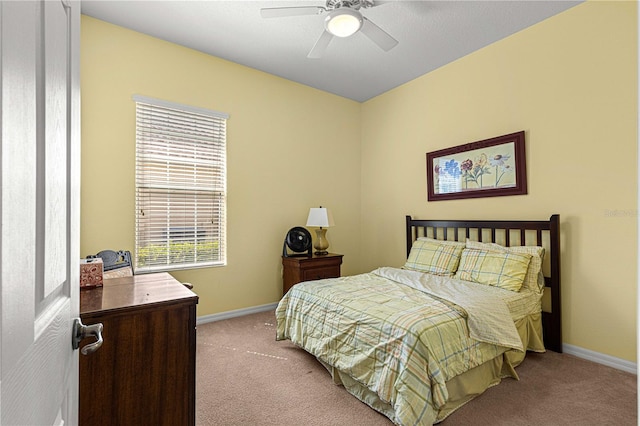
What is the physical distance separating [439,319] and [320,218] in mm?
2187

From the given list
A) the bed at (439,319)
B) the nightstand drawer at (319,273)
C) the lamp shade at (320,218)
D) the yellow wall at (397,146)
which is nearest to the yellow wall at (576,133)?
the yellow wall at (397,146)

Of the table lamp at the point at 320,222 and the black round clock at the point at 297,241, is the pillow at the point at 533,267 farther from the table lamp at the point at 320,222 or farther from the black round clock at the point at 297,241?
the black round clock at the point at 297,241

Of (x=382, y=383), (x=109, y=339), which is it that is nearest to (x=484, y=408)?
(x=382, y=383)

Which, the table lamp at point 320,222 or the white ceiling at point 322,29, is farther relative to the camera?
the table lamp at point 320,222

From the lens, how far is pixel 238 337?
302 cm

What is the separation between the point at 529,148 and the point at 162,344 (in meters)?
3.30

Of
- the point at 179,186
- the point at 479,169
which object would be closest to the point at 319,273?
the point at 179,186

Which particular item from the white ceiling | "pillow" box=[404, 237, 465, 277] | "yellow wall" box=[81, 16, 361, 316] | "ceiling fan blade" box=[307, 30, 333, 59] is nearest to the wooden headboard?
"pillow" box=[404, 237, 465, 277]

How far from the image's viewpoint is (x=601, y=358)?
2518 mm

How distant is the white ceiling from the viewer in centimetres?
267

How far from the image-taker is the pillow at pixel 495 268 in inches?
103

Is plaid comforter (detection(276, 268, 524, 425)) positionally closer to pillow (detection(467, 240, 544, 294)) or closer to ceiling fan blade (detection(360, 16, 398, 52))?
pillow (detection(467, 240, 544, 294))

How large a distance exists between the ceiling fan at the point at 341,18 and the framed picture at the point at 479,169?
1485 mm

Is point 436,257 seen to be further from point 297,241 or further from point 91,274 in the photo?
point 91,274
